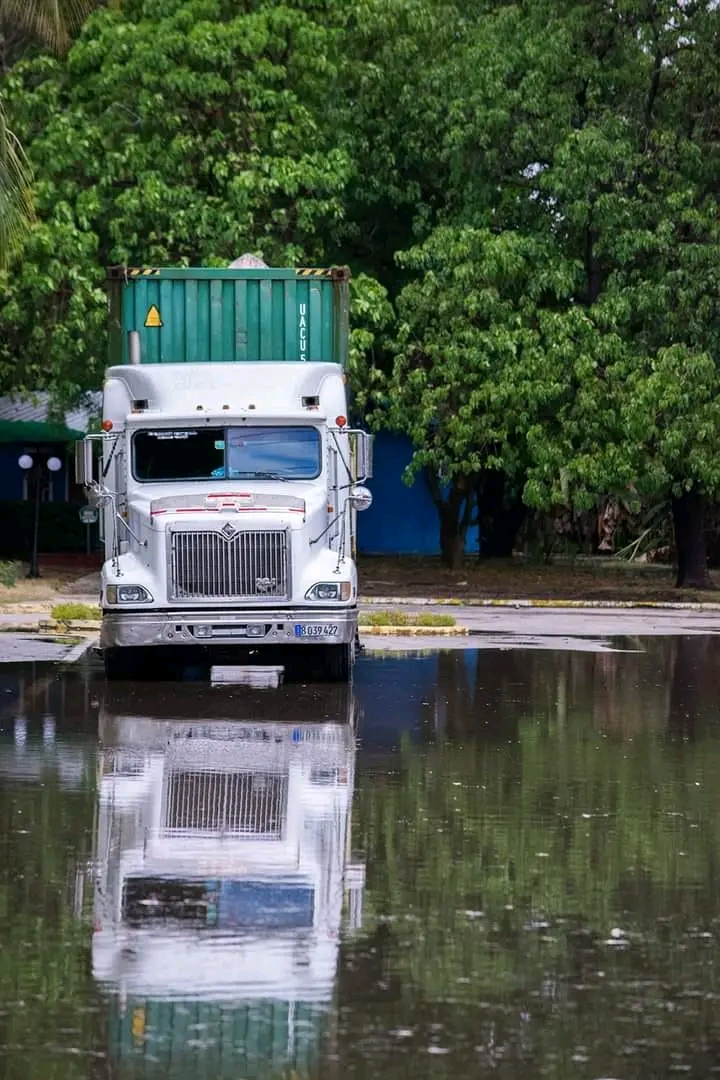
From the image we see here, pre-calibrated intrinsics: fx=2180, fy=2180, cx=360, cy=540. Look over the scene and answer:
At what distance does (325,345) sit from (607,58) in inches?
755

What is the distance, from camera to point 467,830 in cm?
1162

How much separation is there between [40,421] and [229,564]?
32168mm

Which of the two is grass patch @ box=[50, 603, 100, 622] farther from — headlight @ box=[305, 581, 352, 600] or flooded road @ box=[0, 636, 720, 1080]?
flooded road @ box=[0, 636, 720, 1080]

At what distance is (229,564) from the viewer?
20781 mm

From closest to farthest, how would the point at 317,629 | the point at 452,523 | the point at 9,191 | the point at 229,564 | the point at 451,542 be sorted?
the point at 317,629 < the point at 229,564 < the point at 9,191 < the point at 452,523 < the point at 451,542

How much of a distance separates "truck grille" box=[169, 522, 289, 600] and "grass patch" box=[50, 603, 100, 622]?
874cm

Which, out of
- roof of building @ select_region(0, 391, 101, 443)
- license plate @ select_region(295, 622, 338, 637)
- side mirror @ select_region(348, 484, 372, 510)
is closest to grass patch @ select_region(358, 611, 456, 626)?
side mirror @ select_region(348, 484, 372, 510)

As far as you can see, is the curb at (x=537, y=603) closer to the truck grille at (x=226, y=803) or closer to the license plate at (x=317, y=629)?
the license plate at (x=317, y=629)

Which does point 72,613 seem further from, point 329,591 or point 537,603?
point 537,603

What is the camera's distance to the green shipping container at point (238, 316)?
22.9 metres

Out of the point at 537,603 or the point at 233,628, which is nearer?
the point at 233,628

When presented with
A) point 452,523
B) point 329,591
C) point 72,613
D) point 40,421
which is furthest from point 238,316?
point 40,421

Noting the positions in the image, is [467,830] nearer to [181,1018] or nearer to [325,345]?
[181,1018]

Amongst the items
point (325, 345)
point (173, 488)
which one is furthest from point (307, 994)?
point (325, 345)
